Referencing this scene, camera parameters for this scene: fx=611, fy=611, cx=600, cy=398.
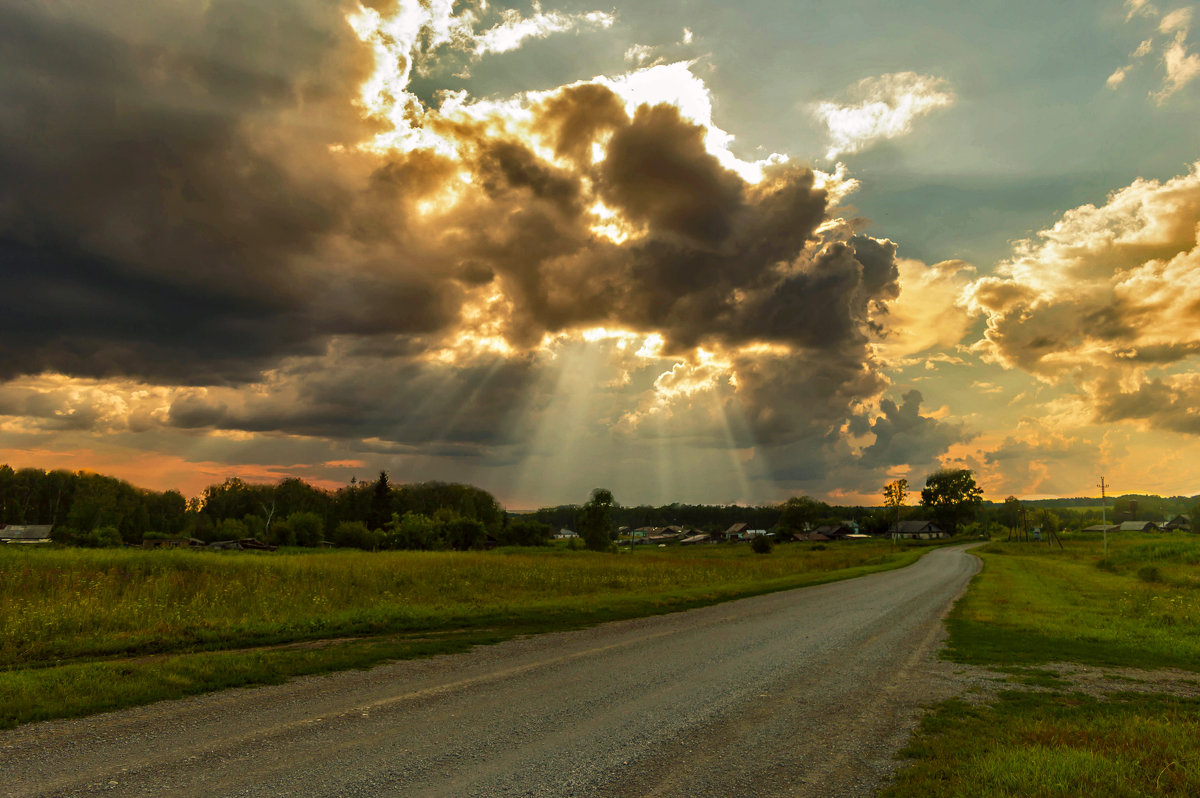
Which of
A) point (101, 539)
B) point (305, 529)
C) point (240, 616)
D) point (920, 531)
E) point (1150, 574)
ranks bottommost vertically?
point (920, 531)

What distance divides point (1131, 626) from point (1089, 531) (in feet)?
571

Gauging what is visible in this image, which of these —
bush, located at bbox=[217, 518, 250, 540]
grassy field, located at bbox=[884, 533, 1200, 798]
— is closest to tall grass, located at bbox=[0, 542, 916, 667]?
grassy field, located at bbox=[884, 533, 1200, 798]

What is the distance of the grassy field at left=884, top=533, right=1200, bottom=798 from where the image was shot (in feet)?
23.7

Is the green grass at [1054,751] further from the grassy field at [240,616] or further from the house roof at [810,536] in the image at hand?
the house roof at [810,536]

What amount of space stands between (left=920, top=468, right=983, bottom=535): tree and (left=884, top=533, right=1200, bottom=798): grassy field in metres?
154

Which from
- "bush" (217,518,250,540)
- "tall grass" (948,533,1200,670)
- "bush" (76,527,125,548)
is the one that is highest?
"tall grass" (948,533,1200,670)

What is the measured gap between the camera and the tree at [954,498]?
161750mm

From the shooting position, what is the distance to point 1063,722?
9.88 meters

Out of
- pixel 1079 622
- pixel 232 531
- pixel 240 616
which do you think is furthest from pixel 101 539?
pixel 1079 622

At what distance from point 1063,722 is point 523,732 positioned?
867 cm

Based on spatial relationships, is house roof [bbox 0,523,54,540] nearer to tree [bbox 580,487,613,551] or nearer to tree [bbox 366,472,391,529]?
tree [bbox 366,472,391,529]

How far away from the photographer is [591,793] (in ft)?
22.3

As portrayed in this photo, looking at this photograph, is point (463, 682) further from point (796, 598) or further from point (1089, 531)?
point (1089, 531)

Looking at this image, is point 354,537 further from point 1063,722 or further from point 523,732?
point 1063,722
